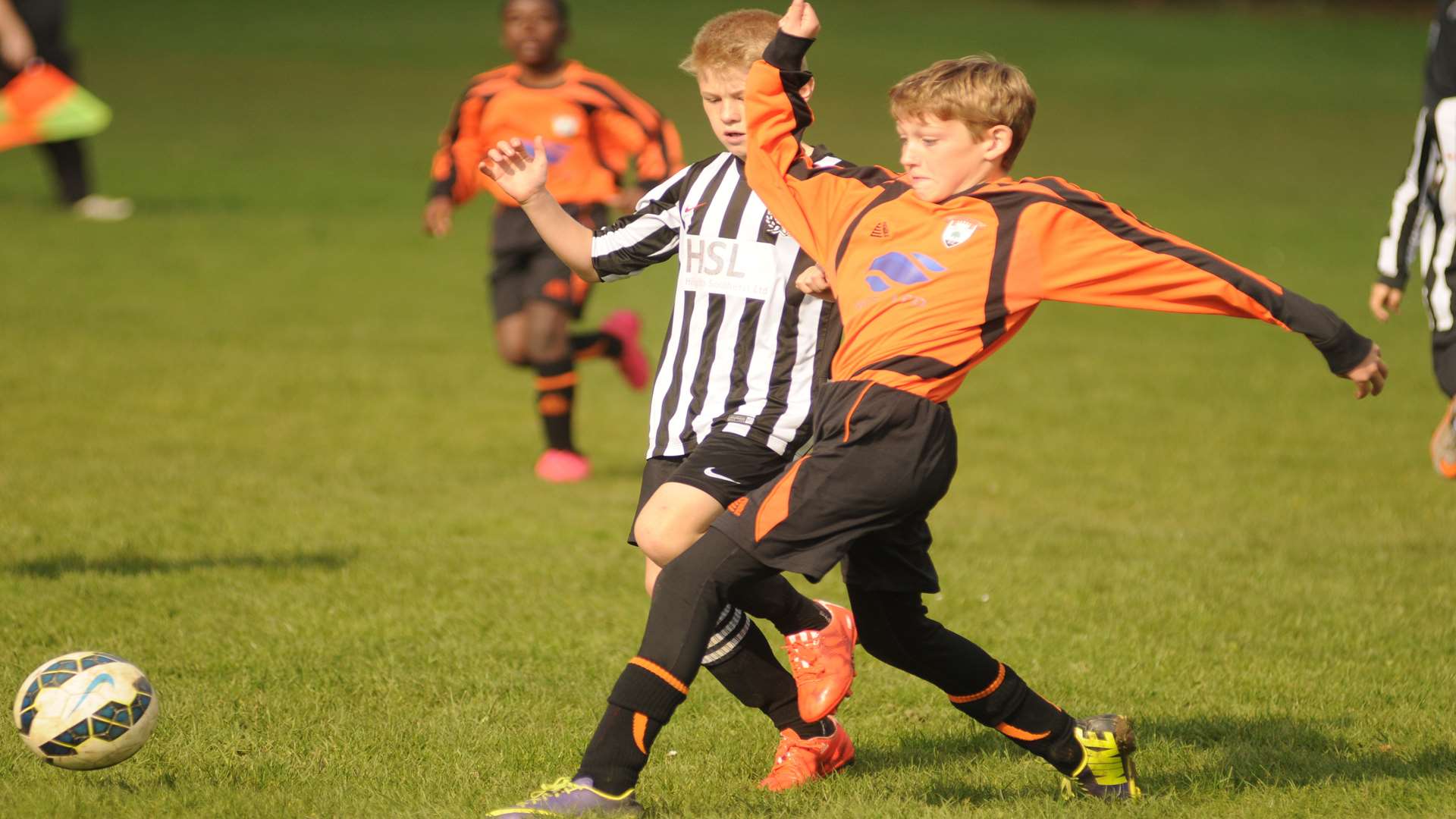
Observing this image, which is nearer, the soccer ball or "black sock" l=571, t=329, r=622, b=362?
the soccer ball

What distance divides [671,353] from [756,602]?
0.74 metres

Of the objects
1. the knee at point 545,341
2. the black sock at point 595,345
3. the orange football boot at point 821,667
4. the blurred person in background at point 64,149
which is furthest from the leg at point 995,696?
the blurred person in background at point 64,149

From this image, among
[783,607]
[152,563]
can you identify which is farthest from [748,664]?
[152,563]

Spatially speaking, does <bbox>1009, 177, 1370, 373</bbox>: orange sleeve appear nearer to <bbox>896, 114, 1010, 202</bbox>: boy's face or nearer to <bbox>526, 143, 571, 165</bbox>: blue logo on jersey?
<bbox>896, 114, 1010, 202</bbox>: boy's face

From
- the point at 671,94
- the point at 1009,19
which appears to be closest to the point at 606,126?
the point at 671,94

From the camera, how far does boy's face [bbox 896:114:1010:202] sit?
13.0 feet

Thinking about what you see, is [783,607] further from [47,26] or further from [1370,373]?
[47,26]

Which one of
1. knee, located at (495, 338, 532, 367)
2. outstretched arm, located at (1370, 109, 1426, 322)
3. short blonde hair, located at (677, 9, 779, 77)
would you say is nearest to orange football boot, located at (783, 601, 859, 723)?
short blonde hair, located at (677, 9, 779, 77)

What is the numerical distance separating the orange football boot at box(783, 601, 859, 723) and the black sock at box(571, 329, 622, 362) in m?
5.27

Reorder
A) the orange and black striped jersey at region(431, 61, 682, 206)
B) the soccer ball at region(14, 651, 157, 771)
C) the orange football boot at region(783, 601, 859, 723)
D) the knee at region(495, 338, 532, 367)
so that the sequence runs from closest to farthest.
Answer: the soccer ball at region(14, 651, 157, 771), the orange football boot at region(783, 601, 859, 723), the orange and black striped jersey at region(431, 61, 682, 206), the knee at region(495, 338, 532, 367)

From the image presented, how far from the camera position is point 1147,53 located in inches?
1609

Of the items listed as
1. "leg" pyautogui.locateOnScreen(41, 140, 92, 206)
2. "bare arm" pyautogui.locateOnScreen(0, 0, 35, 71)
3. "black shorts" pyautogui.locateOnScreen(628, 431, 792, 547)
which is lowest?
"leg" pyautogui.locateOnScreen(41, 140, 92, 206)

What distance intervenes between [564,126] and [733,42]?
460cm

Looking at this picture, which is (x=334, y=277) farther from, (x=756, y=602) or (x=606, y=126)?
(x=756, y=602)
